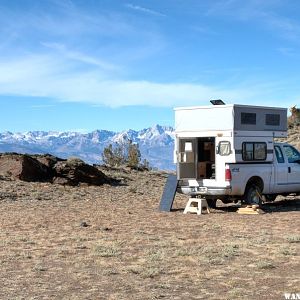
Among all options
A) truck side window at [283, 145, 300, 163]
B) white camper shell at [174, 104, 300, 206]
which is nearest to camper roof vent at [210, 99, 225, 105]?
white camper shell at [174, 104, 300, 206]

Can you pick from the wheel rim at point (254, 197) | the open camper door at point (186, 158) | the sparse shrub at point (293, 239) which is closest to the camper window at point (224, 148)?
the open camper door at point (186, 158)

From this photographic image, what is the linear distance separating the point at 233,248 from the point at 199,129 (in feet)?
22.0

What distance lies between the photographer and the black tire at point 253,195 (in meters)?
15.7

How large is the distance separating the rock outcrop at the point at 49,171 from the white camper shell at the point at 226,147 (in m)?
8.20

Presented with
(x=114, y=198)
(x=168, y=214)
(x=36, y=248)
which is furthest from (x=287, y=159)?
(x=36, y=248)

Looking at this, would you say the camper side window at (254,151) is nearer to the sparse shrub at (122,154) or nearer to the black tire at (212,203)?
the black tire at (212,203)

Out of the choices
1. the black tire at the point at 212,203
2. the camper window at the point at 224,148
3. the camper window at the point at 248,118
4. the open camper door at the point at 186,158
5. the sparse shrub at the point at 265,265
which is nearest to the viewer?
the sparse shrub at the point at 265,265

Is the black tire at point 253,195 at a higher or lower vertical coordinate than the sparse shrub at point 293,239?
higher

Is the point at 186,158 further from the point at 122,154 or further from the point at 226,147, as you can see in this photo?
the point at 122,154

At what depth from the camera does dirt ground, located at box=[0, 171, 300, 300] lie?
701 cm

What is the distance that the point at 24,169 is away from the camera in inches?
930

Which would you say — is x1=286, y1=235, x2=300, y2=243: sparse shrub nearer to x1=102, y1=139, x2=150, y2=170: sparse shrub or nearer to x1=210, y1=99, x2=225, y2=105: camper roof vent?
x1=210, y1=99, x2=225, y2=105: camper roof vent

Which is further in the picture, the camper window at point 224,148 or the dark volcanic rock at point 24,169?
the dark volcanic rock at point 24,169

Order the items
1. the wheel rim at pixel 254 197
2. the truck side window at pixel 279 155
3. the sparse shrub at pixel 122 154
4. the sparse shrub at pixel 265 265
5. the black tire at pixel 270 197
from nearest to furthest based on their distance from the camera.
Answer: the sparse shrub at pixel 265 265
the wheel rim at pixel 254 197
the truck side window at pixel 279 155
the black tire at pixel 270 197
the sparse shrub at pixel 122 154
